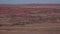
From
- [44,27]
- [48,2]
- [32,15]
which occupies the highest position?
[48,2]

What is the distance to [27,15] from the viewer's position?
124cm

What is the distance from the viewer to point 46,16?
Result: 4.01ft

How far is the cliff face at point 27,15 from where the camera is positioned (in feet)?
3.76

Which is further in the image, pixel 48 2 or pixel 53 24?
pixel 48 2

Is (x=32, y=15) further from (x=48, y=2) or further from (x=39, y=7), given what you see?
(x=48, y=2)

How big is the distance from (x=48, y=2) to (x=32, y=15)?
344 millimetres

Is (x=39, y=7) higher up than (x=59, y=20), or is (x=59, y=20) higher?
(x=39, y=7)

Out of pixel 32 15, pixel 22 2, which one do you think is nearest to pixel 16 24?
pixel 32 15

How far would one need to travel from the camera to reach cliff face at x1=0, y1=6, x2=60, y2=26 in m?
1.15

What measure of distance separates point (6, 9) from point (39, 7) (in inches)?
15.6

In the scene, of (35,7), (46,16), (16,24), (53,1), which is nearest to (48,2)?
(53,1)

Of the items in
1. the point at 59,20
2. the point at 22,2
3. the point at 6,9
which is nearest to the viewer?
the point at 59,20

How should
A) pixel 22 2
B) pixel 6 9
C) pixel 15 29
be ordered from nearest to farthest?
pixel 15 29 < pixel 6 9 < pixel 22 2

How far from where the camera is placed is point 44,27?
1063mm
